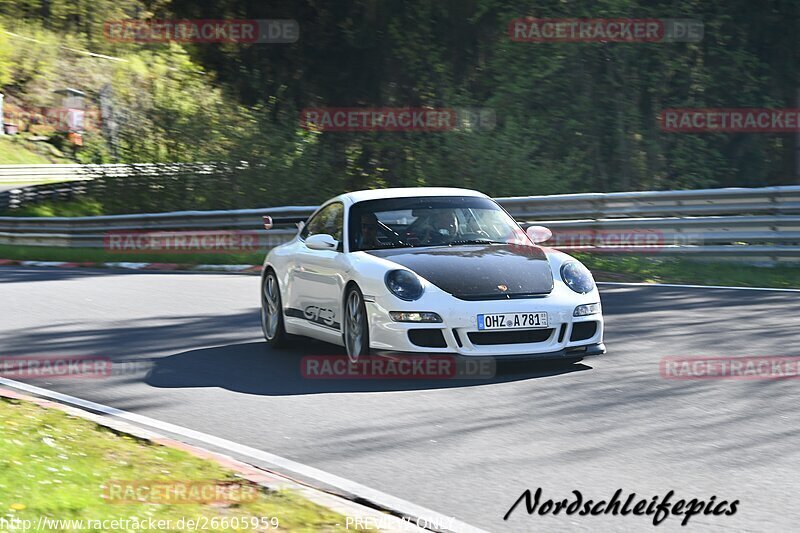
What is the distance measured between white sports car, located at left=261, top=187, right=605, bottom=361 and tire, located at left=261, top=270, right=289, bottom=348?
0.02m

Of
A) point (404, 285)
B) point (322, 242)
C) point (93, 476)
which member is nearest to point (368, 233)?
point (322, 242)

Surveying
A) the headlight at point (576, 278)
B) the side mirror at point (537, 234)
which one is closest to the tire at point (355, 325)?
the headlight at point (576, 278)

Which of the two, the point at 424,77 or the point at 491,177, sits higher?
the point at 424,77

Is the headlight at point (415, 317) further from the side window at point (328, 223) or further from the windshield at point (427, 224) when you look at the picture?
the side window at point (328, 223)

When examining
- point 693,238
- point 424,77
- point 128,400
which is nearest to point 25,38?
point 424,77

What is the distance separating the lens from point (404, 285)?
927 centimetres

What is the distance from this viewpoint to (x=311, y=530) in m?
5.21

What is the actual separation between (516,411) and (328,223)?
3612 mm

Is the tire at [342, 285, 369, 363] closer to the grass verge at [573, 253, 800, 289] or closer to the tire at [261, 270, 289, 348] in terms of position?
the tire at [261, 270, 289, 348]

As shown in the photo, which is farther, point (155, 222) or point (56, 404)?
point (155, 222)

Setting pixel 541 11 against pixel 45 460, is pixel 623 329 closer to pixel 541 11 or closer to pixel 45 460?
pixel 45 460

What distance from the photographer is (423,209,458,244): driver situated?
33.9ft

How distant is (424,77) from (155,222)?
6.75 meters

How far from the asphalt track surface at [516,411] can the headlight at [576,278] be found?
59cm
